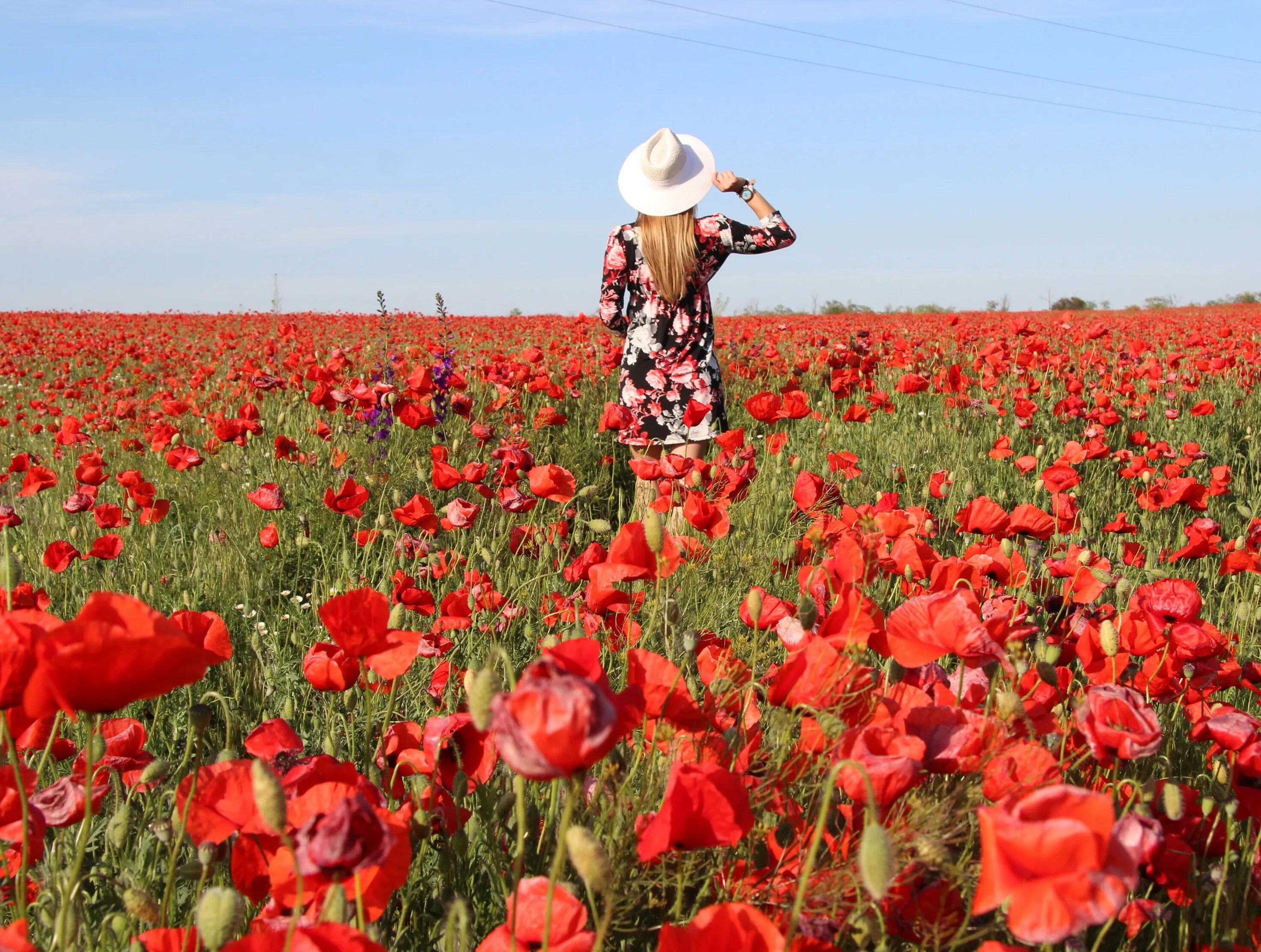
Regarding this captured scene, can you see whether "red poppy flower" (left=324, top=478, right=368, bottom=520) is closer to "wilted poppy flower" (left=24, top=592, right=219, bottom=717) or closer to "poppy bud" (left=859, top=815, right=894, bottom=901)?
"wilted poppy flower" (left=24, top=592, right=219, bottom=717)

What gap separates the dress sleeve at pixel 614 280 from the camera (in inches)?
168

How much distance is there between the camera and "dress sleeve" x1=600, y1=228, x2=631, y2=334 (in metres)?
4.27

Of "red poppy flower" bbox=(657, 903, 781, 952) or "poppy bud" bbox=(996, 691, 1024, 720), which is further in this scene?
"poppy bud" bbox=(996, 691, 1024, 720)

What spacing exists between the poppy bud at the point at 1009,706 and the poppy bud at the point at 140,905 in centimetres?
93

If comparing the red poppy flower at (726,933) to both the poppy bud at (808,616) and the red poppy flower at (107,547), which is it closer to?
the poppy bud at (808,616)

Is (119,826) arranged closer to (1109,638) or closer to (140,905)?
(140,905)

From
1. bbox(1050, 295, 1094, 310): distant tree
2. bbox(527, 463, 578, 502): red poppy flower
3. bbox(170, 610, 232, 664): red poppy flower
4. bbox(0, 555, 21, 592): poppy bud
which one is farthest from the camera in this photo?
bbox(1050, 295, 1094, 310): distant tree

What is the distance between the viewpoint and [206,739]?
2047mm

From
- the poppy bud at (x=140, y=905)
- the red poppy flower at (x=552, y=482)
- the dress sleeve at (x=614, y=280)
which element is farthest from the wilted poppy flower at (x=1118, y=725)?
the dress sleeve at (x=614, y=280)

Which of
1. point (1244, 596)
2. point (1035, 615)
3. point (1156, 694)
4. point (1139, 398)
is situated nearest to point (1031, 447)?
point (1139, 398)

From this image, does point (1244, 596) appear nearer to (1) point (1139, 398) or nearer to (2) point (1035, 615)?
(2) point (1035, 615)

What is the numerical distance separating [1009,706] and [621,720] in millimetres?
490

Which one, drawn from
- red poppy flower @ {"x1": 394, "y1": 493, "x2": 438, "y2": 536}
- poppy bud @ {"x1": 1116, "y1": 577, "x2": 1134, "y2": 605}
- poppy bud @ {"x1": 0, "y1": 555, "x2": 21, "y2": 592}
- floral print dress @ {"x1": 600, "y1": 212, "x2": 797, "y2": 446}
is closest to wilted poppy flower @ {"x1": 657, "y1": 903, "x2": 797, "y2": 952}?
poppy bud @ {"x1": 0, "y1": 555, "x2": 21, "y2": 592}

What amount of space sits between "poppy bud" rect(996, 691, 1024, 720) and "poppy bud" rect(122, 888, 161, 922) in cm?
93
